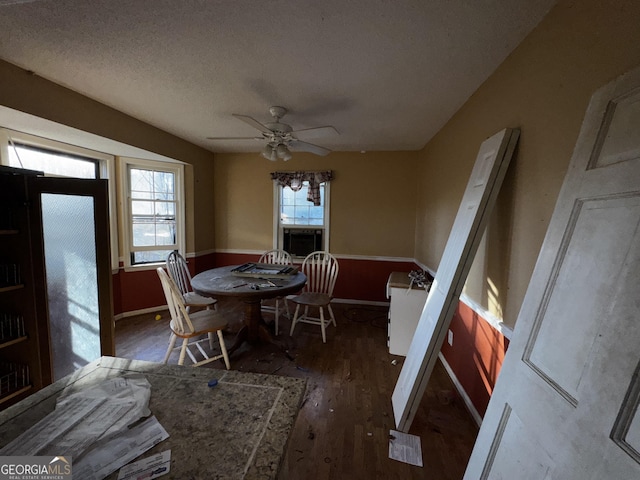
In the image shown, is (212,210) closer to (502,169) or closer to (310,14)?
(310,14)

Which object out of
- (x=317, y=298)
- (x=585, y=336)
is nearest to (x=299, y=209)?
(x=317, y=298)

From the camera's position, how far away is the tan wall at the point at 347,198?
3.75 m

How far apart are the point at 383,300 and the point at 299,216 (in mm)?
1845

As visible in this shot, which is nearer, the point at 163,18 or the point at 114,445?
the point at 114,445

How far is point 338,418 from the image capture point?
1.74m

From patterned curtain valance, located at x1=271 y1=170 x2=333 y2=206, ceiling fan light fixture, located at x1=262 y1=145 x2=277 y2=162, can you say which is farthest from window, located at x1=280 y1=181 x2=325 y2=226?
ceiling fan light fixture, located at x1=262 y1=145 x2=277 y2=162

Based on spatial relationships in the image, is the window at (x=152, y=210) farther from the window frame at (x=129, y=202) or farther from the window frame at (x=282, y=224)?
the window frame at (x=282, y=224)

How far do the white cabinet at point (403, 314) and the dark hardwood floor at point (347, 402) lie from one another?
155 mm

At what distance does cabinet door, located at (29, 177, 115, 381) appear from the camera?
1700 millimetres

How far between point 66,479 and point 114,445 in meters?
0.09

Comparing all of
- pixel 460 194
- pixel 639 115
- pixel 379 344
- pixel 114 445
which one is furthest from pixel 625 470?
pixel 379 344

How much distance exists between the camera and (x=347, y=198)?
12.7 feet

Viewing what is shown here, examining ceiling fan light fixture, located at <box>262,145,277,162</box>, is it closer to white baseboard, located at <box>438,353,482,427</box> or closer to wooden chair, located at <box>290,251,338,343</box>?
wooden chair, located at <box>290,251,338,343</box>

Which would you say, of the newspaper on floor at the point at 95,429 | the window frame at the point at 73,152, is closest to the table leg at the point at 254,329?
the window frame at the point at 73,152
